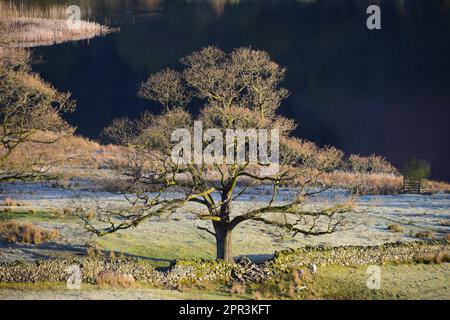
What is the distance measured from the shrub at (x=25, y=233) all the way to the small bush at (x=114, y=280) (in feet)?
24.9

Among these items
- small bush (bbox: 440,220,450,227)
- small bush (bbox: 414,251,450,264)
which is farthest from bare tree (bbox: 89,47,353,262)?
small bush (bbox: 440,220,450,227)

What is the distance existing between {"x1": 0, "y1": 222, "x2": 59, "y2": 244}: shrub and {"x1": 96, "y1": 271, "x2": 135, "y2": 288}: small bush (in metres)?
7.59

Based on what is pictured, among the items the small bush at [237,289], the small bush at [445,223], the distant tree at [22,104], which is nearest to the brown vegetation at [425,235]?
the small bush at [445,223]

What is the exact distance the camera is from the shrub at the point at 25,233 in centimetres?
3503

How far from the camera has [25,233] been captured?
35.6 m

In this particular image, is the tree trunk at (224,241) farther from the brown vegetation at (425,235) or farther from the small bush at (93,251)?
the brown vegetation at (425,235)

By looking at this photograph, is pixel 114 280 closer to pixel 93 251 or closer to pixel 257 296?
pixel 93 251

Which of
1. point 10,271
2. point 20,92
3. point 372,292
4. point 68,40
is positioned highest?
point 68,40

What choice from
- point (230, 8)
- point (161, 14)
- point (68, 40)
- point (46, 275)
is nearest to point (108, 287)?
point (46, 275)

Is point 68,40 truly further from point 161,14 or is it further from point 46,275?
point 46,275

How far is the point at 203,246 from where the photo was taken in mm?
38156

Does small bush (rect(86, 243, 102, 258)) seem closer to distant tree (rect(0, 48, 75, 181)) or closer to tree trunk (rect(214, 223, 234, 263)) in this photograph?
distant tree (rect(0, 48, 75, 181))
